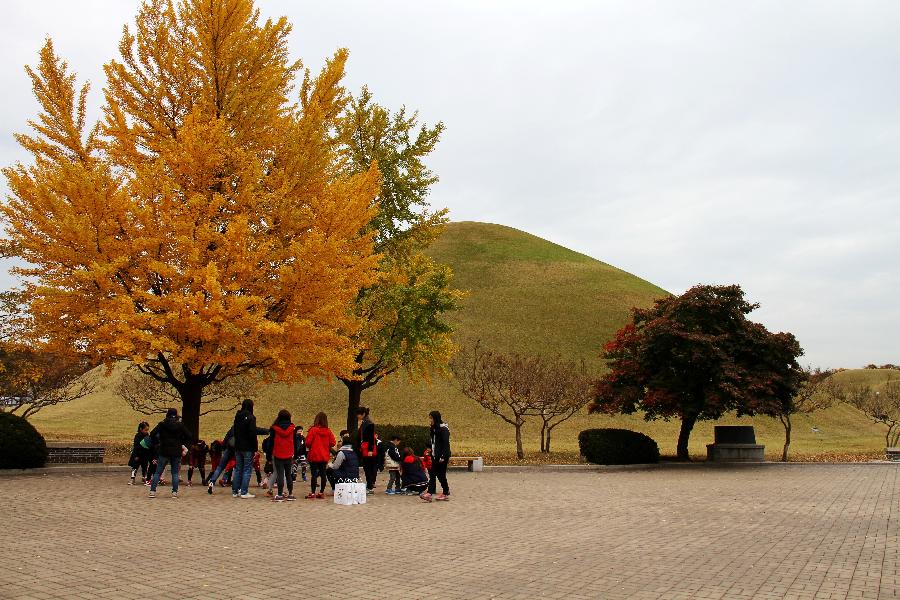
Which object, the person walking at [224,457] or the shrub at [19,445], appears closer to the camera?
the person walking at [224,457]

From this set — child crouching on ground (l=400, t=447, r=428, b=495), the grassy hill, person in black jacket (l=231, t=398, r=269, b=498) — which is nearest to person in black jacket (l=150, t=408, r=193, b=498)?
person in black jacket (l=231, t=398, r=269, b=498)

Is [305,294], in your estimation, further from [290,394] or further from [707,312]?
[290,394]

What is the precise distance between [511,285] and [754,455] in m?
63.5

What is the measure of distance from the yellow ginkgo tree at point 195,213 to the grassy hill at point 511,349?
47.0 feet

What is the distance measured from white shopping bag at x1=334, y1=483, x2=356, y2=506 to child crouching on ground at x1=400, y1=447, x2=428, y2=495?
231 centimetres

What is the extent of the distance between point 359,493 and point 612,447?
14.7 m

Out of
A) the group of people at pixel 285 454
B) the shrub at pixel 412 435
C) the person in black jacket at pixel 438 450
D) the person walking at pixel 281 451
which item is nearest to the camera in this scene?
the person walking at pixel 281 451

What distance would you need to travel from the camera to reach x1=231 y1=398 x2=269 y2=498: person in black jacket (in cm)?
1484

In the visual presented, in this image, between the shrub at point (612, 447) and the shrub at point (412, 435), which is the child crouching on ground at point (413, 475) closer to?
the shrub at point (412, 435)

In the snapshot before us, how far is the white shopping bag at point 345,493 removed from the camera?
47.5 ft

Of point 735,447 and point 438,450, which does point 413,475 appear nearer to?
point 438,450

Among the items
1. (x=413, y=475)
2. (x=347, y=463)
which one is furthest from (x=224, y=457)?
(x=413, y=475)

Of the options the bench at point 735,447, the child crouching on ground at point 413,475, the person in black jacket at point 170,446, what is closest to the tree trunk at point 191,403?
the person in black jacket at point 170,446

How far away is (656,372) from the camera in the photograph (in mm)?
30938
